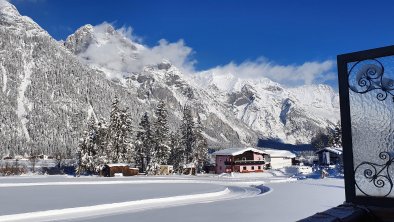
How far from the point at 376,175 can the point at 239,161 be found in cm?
7670

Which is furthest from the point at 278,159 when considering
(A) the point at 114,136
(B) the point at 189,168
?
(A) the point at 114,136

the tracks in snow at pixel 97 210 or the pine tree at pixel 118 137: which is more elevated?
the pine tree at pixel 118 137

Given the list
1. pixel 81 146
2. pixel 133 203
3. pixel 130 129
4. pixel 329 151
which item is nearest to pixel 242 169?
pixel 329 151

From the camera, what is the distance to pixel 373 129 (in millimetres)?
5250

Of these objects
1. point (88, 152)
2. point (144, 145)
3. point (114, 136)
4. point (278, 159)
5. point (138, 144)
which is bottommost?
point (278, 159)

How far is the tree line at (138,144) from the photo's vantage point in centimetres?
6956

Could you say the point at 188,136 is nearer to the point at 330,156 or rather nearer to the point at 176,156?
the point at 176,156

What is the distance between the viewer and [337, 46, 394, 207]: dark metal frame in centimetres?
520

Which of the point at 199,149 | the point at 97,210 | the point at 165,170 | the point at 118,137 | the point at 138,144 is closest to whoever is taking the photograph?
the point at 97,210

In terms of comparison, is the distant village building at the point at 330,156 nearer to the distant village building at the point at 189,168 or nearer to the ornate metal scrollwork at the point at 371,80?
the distant village building at the point at 189,168

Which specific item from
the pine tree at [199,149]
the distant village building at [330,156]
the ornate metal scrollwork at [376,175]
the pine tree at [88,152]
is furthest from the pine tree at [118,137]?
the ornate metal scrollwork at [376,175]

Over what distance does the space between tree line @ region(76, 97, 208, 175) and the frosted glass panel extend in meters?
64.1

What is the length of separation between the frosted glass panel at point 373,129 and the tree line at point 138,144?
64094 mm

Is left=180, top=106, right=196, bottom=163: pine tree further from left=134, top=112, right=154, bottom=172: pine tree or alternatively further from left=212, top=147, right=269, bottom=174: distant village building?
left=134, top=112, right=154, bottom=172: pine tree
